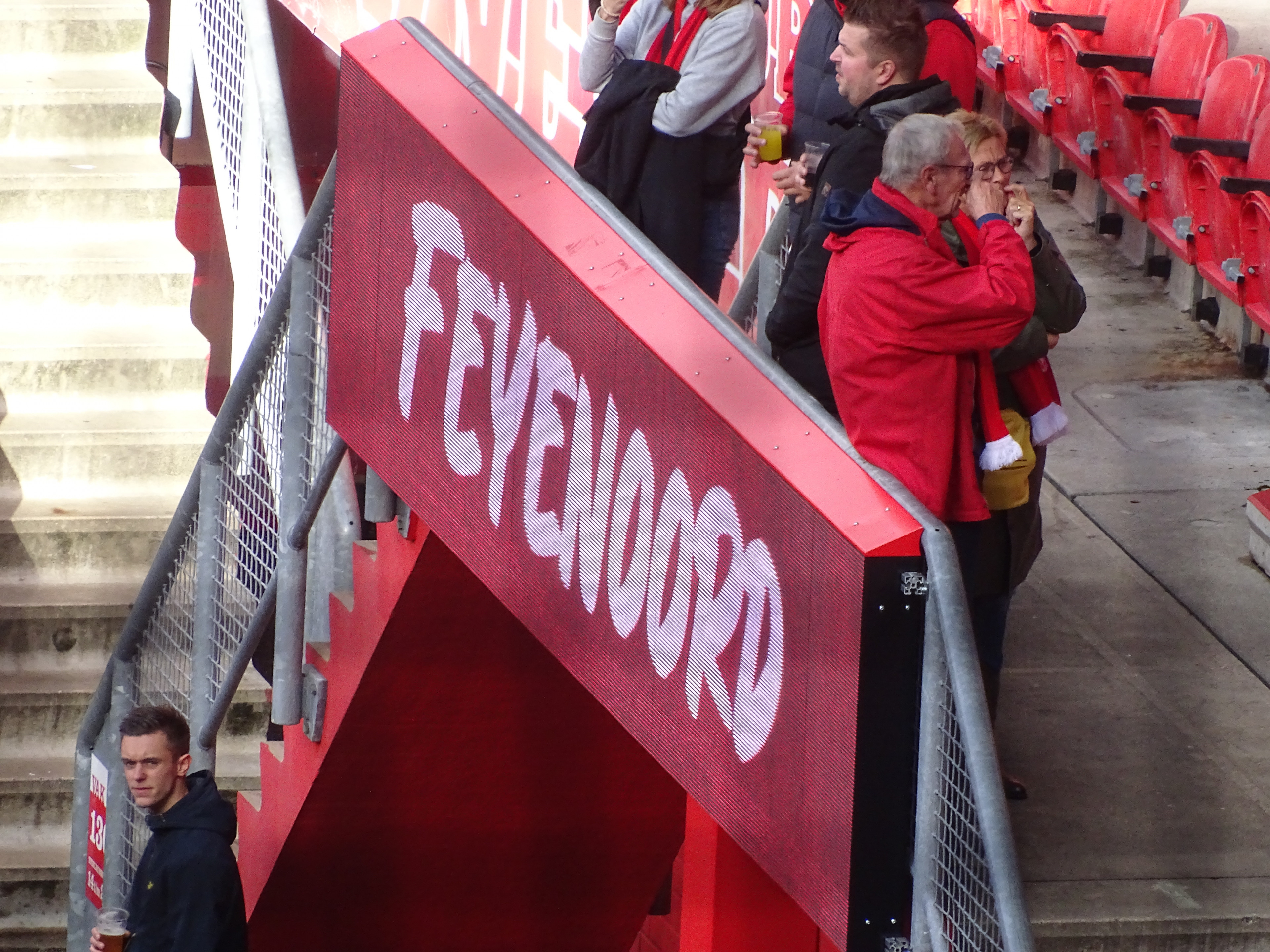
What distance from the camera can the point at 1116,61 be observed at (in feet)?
31.8

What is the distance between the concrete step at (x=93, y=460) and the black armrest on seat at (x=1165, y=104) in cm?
502

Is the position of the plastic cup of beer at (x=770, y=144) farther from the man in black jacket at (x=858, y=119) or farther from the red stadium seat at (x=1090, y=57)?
the red stadium seat at (x=1090, y=57)

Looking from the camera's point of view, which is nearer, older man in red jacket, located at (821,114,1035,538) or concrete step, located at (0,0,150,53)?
older man in red jacket, located at (821,114,1035,538)

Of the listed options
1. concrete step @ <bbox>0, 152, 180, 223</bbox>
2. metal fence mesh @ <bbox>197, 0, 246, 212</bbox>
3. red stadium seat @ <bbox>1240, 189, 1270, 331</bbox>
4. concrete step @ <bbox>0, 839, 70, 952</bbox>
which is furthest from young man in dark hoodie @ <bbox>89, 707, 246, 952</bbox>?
concrete step @ <bbox>0, 152, 180, 223</bbox>

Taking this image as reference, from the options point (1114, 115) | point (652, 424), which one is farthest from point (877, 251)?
point (1114, 115)

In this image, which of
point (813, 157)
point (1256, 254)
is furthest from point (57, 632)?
point (1256, 254)

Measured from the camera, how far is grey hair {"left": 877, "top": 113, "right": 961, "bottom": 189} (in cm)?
345

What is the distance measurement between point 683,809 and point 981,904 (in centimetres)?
342

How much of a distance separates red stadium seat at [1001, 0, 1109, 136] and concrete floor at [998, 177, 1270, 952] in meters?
2.25

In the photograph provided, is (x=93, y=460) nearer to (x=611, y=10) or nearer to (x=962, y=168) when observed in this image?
(x=611, y=10)

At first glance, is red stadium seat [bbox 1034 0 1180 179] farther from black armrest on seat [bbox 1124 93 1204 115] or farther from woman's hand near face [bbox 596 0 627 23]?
woman's hand near face [bbox 596 0 627 23]

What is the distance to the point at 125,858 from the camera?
19.0ft

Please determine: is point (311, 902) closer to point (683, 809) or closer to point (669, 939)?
point (683, 809)

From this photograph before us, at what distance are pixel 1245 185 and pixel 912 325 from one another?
5.32 metres
